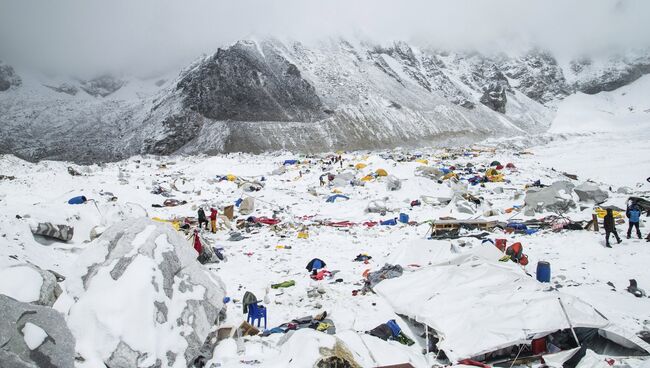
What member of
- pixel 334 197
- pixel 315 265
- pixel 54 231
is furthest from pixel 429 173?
pixel 54 231

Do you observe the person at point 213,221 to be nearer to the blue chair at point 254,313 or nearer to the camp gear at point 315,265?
the camp gear at point 315,265

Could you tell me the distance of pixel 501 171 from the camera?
2641 cm

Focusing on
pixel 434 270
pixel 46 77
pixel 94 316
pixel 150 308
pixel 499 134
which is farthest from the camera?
pixel 46 77

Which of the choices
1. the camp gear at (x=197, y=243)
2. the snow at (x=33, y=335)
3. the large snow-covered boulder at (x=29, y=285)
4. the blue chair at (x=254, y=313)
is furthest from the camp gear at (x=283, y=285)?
the snow at (x=33, y=335)

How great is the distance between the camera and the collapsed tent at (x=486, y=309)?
4.97 metres

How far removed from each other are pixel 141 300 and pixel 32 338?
59.4 inches

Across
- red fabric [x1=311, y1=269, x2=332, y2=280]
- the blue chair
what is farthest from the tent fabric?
the blue chair

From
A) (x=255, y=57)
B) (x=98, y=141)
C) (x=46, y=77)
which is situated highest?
(x=255, y=57)

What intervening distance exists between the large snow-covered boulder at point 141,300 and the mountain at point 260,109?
5322 cm

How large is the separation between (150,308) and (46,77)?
122333 millimetres

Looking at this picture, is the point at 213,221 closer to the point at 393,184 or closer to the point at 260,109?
the point at 393,184

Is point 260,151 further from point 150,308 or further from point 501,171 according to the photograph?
point 150,308

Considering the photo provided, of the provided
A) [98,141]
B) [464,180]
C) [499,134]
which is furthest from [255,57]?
[464,180]

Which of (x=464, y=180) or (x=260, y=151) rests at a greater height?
(x=464, y=180)
